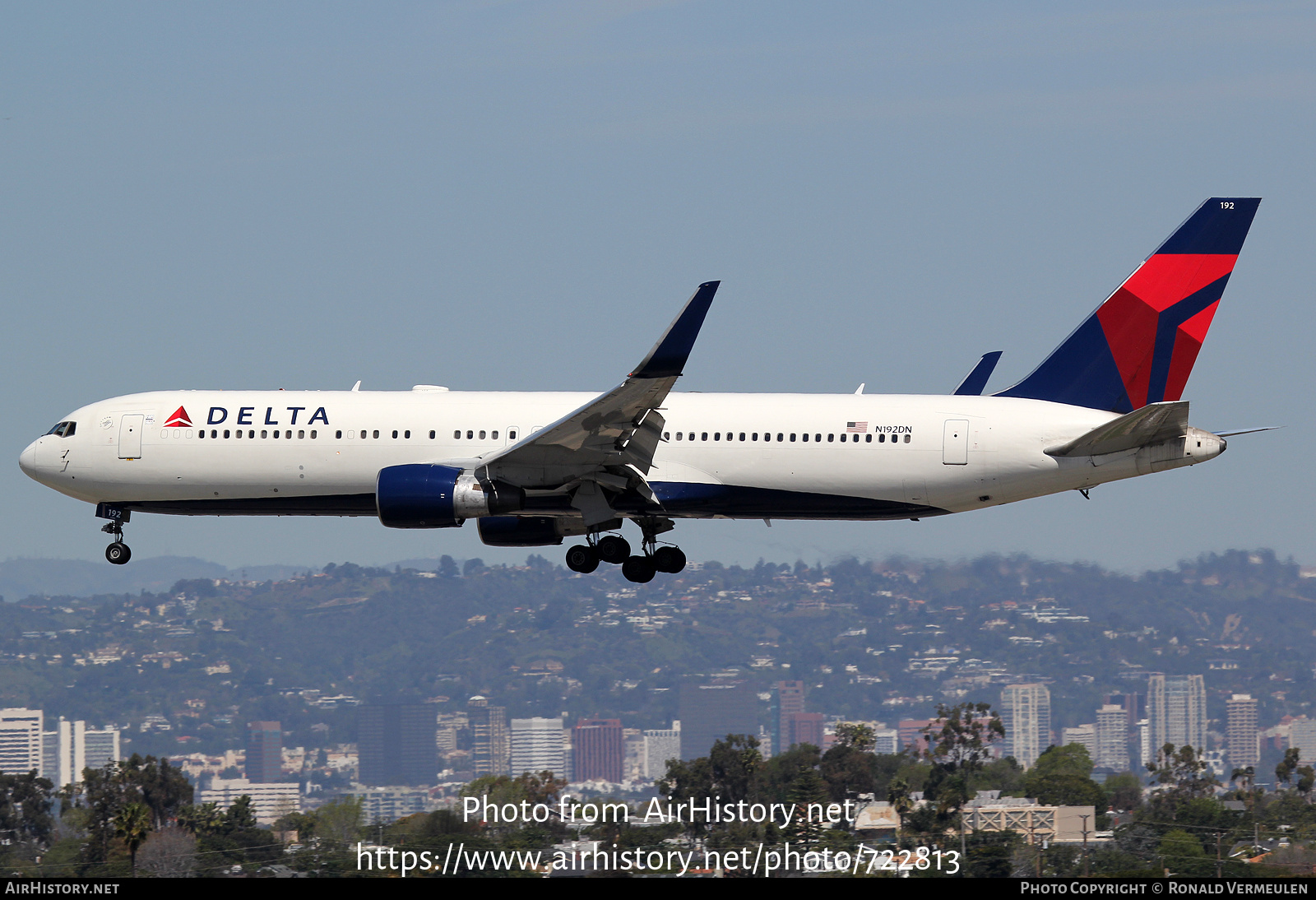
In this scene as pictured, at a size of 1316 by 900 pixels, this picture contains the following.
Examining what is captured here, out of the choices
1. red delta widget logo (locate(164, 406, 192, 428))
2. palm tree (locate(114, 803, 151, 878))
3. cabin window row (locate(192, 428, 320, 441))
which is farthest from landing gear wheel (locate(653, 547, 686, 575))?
palm tree (locate(114, 803, 151, 878))

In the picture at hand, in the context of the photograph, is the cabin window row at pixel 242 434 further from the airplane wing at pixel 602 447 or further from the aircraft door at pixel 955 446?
the aircraft door at pixel 955 446

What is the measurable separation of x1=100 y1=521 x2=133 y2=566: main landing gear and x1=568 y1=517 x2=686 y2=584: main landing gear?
40.6ft

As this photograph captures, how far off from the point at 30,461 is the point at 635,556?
16732mm

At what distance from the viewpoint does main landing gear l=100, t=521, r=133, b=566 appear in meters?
44.7

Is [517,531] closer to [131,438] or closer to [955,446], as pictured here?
Result: [131,438]

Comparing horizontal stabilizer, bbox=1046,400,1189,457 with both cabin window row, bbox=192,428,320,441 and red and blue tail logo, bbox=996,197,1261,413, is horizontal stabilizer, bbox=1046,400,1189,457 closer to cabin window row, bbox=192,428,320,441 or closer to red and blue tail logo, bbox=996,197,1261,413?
red and blue tail logo, bbox=996,197,1261,413

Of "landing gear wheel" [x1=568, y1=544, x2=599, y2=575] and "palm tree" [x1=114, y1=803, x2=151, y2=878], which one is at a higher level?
"landing gear wheel" [x1=568, y1=544, x2=599, y2=575]

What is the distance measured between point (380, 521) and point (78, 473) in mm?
9656

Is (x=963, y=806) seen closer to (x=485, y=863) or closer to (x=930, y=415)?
(x=485, y=863)

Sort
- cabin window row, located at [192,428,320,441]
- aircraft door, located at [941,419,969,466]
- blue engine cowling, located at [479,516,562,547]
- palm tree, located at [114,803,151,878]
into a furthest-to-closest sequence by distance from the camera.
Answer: palm tree, located at [114,803,151,878], blue engine cowling, located at [479,516,562,547], cabin window row, located at [192,428,320,441], aircraft door, located at [941,419,969,466]

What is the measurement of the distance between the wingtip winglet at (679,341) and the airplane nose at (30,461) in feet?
60.3

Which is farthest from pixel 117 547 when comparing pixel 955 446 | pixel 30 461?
pixel 955 446

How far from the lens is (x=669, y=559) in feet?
144

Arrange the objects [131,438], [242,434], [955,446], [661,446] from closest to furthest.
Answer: [955,446], [661,446], [242,434], [131,438]
